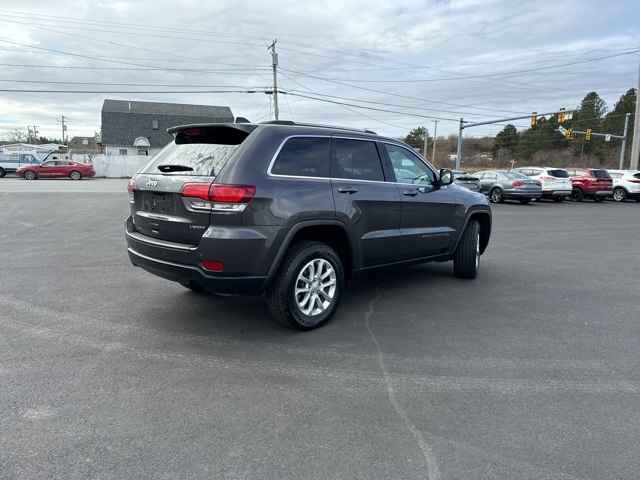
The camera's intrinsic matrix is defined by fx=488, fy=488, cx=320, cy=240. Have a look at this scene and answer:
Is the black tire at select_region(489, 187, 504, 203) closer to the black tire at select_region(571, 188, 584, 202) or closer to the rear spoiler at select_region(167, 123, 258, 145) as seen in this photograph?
the black tire at select_region(571, 188, 584, 202)

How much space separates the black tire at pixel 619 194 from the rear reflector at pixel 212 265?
2748 centimetres

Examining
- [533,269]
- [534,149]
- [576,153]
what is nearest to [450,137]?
[534,149]

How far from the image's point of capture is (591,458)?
268cm

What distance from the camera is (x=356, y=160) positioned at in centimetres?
500

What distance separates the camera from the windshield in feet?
13.4

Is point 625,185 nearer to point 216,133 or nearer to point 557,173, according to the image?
point 557,173

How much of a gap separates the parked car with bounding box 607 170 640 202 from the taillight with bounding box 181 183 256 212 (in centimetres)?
2714

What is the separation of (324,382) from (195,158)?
2217 millimetres

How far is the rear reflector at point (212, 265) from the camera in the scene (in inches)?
154

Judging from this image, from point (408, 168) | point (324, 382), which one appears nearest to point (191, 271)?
point (324, 382)

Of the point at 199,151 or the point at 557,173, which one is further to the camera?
the point at 557,173

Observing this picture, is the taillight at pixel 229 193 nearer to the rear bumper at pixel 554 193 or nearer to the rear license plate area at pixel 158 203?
the rear license plate area at pixel 158 203

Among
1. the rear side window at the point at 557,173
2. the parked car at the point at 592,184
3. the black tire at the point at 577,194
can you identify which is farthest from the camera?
the black tire at the point at 577,194

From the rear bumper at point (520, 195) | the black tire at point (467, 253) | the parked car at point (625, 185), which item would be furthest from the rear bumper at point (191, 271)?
the parked car at point (625, 185)
